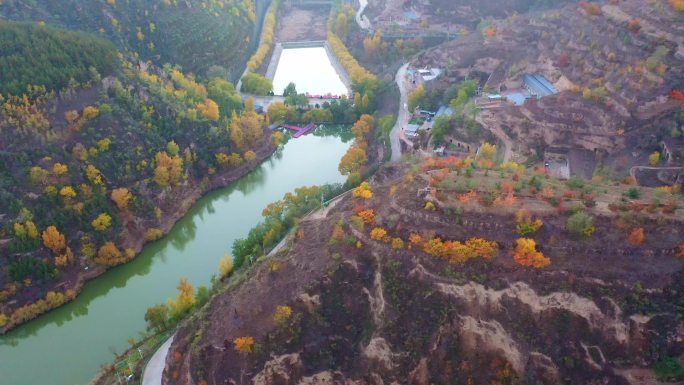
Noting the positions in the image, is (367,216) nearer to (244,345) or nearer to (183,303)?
(244,345)

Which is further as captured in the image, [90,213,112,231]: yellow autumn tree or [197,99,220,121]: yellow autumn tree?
[197,99,220,121]: yellow autumn tree

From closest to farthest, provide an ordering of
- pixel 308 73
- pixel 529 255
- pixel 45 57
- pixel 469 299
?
pixel 529 255
pixel 469 299
pixel 45 57
pixel 308 73

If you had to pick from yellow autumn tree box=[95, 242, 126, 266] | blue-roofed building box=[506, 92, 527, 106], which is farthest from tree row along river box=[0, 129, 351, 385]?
blue-roofed building box=[506, 92, 527, 106]

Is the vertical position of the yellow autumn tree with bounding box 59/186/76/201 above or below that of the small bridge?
above

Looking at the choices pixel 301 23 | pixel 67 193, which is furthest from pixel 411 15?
pixel 67 193

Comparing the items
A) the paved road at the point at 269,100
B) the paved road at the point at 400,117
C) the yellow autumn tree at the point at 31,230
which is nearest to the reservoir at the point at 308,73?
the paved road at the point at 269,100

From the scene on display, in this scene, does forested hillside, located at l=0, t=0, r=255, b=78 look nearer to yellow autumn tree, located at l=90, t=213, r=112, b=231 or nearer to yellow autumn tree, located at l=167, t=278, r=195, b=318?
yellow autumn tree, located at l=90, t=213, r=112, b=231
